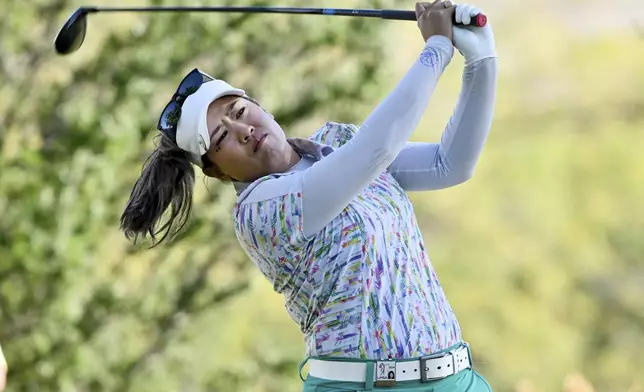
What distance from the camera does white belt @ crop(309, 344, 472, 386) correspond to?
1435mm

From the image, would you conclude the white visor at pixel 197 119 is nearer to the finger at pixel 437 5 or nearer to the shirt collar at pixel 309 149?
the shirt collar at pixel 309 149

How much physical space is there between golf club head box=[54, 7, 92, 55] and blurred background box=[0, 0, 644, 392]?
124 cm

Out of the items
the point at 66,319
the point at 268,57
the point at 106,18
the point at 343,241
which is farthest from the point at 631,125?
the point at 343,241

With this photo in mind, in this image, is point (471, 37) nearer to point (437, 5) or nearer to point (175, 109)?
point (437, 5)

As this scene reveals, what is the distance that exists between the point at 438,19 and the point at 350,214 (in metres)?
0.31

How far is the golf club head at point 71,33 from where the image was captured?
7.11 feet

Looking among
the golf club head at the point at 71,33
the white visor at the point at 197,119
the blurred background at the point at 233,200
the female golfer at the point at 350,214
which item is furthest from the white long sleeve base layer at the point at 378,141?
the blurred background at the point at 233,200

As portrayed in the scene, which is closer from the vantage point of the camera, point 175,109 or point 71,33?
point 175,109

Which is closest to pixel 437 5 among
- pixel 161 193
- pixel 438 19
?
pixel 438 19

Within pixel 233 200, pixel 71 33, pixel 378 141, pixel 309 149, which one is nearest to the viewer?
pixel 378 141

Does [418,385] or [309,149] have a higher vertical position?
[309,149]

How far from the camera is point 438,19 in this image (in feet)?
4.85

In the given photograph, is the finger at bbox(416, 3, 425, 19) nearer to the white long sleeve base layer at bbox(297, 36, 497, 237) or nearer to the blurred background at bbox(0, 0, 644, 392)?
the white long sleeve base layer at bbox(297, 36, 497, 237)

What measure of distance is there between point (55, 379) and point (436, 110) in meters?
2.65
